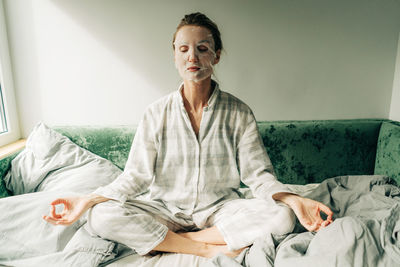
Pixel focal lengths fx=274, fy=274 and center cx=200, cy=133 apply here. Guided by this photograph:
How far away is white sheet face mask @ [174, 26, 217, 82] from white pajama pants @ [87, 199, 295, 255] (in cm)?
60

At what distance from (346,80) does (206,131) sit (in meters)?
1.16

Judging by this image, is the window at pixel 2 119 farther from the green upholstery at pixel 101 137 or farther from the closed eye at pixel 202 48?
the closed eye at pixel 202 48

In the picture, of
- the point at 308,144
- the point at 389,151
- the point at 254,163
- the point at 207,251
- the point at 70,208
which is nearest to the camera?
the point at 70,208

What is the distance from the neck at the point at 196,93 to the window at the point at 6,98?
127cm

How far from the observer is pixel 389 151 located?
1659 mm

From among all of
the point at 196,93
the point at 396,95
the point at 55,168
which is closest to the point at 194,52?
the point at 196,93

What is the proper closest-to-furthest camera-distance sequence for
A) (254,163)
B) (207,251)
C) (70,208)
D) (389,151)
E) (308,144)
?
(70,208), (207,251), (254,163), (389,151), (308,144)

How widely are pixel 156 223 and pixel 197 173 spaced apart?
28cm

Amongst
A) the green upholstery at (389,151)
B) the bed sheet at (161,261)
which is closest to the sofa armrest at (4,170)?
the bed sheet at (161,261)

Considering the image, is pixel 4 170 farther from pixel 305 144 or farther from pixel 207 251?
pixel 305 144

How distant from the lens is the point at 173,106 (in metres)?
1.28

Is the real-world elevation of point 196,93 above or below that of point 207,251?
above

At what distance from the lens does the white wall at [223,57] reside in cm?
173

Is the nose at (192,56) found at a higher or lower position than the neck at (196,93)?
higher
